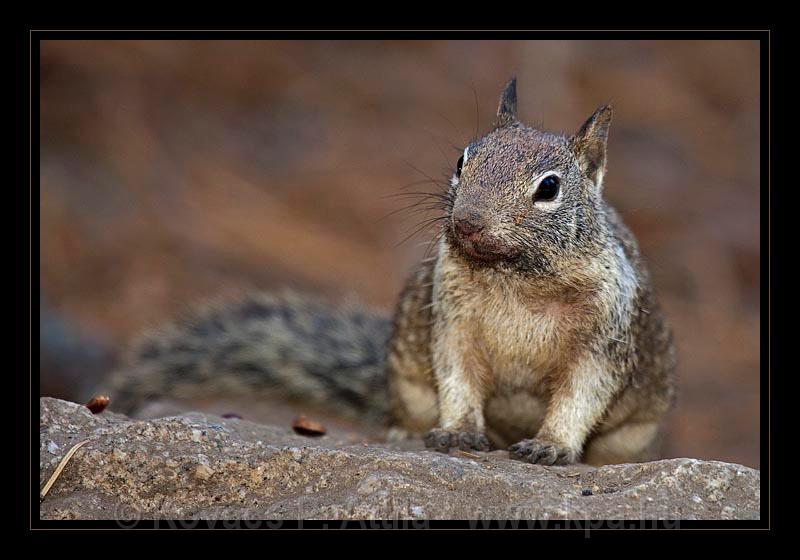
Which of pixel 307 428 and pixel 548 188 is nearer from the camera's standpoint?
pixel 548 188

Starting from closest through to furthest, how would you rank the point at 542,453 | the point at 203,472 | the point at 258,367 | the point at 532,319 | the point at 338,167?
the point at 203,472 → the point at 542,453 → the point at 532,319 → the point at 258,367 → the point at 338,167

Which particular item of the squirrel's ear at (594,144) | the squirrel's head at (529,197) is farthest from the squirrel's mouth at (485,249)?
the squirrel's ear at (594,144)

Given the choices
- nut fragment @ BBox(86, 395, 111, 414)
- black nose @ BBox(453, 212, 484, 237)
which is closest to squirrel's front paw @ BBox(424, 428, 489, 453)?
black nose @ BBox(453, 212, 484, 237)

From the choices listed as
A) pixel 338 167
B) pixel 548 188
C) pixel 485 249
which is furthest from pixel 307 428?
pixel 338 167

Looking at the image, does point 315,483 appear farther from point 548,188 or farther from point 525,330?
point 548,188

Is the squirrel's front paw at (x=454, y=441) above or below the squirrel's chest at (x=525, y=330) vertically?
below

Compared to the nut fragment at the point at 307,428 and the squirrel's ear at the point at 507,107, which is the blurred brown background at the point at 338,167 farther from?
the squirrel's ear at the point at 507,107
